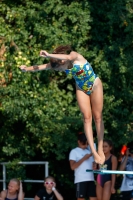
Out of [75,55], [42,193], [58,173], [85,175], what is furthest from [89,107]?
[58,173]

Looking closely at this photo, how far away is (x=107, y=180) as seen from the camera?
9305mm

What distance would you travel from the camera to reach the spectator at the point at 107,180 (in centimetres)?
925

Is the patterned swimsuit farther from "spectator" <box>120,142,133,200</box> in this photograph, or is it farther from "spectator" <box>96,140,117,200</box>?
"spectator" <box>120,142,133,200</box>

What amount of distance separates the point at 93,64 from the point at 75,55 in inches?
148

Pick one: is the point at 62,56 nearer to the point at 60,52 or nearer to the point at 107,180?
the point at 60,52

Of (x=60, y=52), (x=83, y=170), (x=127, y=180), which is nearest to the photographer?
(x=60, y=52)

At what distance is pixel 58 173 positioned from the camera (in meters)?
12.0

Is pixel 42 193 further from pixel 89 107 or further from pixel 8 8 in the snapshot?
pixel 8 8

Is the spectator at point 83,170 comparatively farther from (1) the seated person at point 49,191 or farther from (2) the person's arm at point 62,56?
(2) the person's arm at point 62,56

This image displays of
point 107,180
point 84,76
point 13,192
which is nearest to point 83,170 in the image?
point 107,180

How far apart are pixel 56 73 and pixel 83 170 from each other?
2.86 m

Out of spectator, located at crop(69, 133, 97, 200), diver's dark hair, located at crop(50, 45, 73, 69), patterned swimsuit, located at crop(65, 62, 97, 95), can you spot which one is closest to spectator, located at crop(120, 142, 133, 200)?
spectator, located at crop(69, 133, 97, 200)

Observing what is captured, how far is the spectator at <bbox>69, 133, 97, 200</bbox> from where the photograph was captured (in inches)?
366

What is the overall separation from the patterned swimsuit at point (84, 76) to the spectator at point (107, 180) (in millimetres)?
1937
